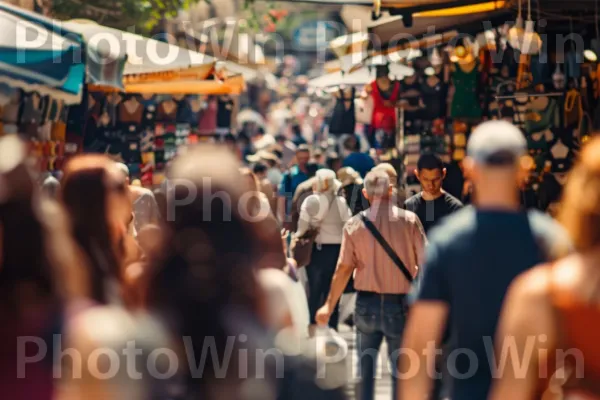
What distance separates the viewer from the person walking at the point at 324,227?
11930 mm

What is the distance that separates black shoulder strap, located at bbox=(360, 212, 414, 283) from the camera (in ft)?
27.3

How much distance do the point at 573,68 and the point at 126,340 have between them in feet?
32.5

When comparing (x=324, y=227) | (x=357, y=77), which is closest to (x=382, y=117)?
(x=357, y=77)

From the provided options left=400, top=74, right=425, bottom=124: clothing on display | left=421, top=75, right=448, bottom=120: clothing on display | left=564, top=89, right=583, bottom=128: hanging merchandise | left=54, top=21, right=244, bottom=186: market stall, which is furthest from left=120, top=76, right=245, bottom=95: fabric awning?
left=564, top=89, right=583, bottom=128: hanging merchandise

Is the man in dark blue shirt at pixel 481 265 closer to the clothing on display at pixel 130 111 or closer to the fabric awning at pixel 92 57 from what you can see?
the fabric awning at pixel 92 57

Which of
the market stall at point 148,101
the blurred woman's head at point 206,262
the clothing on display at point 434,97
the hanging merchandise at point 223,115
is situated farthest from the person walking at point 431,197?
the hanging merchandise at point 223,115

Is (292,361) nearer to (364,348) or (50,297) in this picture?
(50,297)

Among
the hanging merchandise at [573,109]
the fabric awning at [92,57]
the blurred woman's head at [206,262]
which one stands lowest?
the blurred woman's head at [206,262]

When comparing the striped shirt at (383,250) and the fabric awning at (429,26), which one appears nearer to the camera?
the striped shirt at (383,250)

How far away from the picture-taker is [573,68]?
1282 cm

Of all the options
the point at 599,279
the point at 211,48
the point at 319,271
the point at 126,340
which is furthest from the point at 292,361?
the point at 211,48

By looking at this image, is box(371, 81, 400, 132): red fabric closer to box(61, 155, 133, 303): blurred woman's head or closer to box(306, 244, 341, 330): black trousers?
box(306, 244, 341, 330): black trousers

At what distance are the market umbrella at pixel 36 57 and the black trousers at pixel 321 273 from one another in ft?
10.9

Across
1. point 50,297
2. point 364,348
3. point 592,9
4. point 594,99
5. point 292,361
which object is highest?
point 592,9
